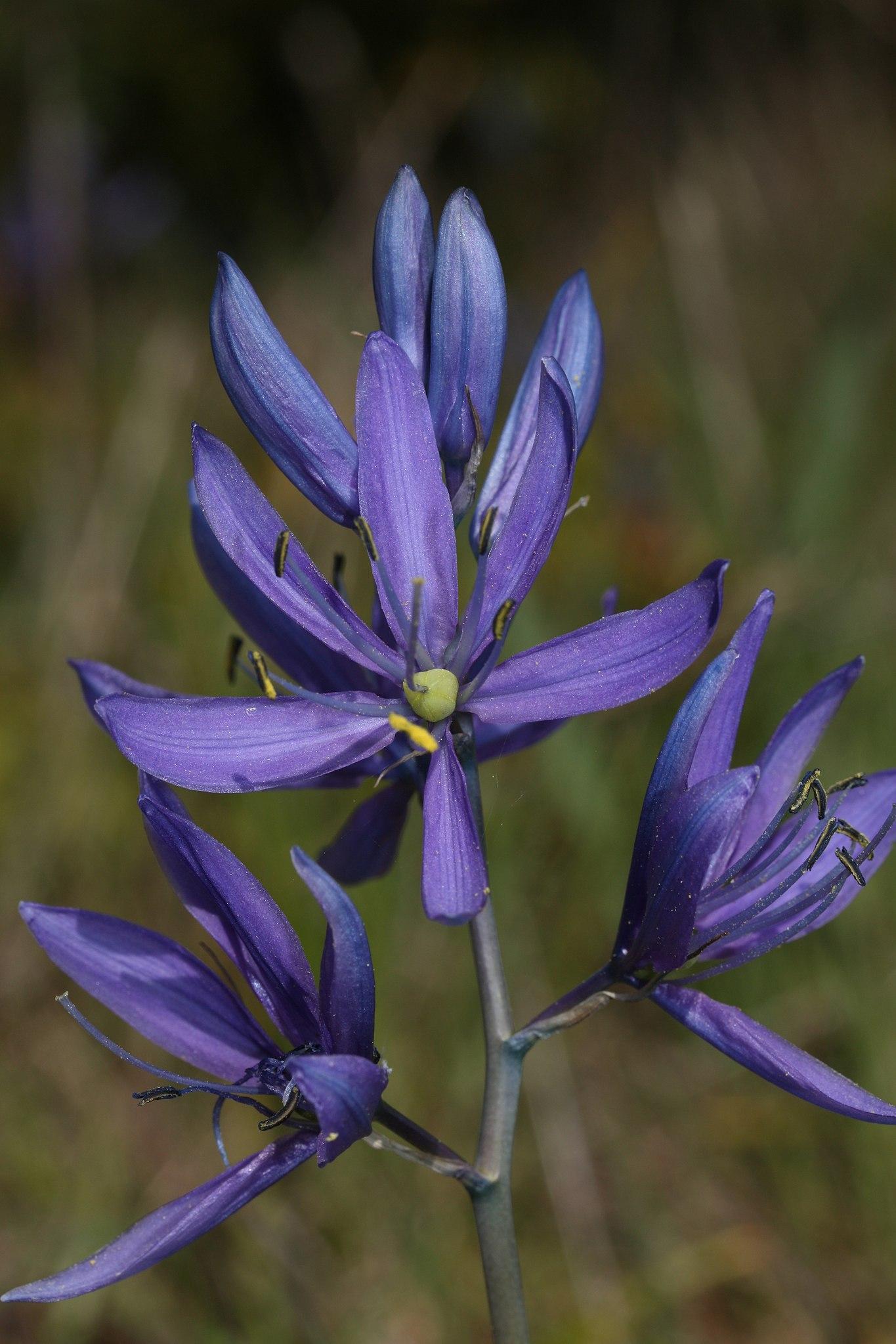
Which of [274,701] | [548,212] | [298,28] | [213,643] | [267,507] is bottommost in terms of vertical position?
[213,643]

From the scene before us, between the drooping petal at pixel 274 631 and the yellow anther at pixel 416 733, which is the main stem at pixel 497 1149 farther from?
the drooping petal at pixel 274 631

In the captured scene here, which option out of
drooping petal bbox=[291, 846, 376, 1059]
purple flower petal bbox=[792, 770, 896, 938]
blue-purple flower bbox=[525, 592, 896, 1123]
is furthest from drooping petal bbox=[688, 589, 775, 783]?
drooping petal bbox=[291, 846, 376, 1059]

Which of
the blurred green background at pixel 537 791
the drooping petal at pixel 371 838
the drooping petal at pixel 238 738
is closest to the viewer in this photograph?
the drooping petal at pixel 238 738

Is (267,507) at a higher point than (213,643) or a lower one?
higher

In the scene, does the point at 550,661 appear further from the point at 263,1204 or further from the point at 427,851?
the point at 263,1204

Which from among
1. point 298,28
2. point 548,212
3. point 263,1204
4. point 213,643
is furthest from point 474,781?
point 298,28

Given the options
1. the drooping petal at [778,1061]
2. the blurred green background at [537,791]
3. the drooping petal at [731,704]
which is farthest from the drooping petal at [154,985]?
the blurred green background at [537,791]

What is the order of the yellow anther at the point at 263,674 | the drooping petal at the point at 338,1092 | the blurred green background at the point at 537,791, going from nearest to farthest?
the drooping petal at the point at 338,1092 < the yellow anther at the point at 263,674 < the blurred green background at the point at 537,791

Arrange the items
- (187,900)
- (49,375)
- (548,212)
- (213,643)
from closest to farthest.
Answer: (187,900) → (213,643) → (49,375) → (548,212)
